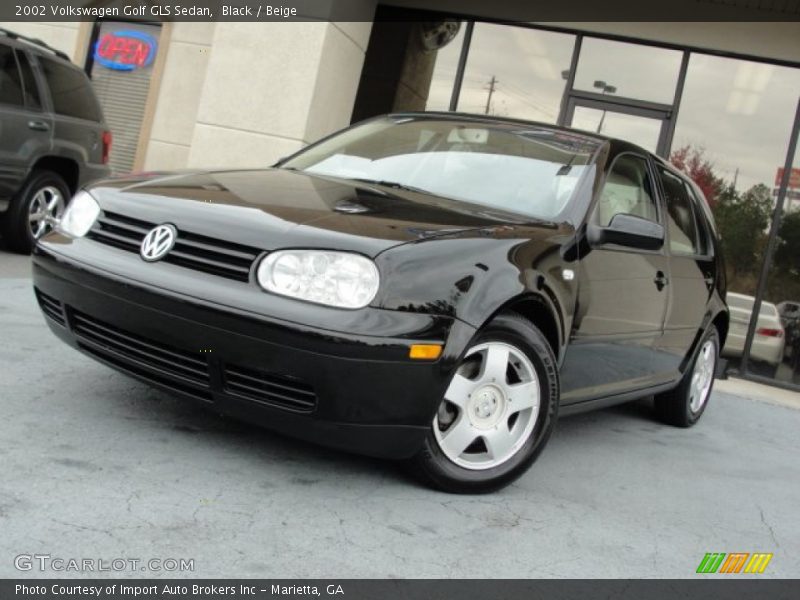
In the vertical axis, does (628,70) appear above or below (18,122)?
above

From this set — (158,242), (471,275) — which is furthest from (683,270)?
(158,242)

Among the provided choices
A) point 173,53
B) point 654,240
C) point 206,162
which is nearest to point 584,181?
point 654,240

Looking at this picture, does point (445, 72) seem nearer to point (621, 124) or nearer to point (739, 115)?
point (621, 124)

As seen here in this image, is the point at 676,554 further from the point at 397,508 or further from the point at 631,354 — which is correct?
the point at 631,354

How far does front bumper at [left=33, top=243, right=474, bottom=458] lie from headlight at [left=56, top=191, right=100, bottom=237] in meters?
0.34

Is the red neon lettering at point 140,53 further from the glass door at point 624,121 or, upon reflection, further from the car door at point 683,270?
the car door at point 683,270

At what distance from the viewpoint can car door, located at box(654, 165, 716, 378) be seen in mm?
4715

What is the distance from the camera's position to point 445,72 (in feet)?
34.6

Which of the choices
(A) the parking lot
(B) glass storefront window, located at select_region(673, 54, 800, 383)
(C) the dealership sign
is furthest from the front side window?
(C) the dealership sign

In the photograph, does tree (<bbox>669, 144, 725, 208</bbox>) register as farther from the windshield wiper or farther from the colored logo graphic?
the colored logo graphic

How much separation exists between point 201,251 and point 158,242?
187 millimetres

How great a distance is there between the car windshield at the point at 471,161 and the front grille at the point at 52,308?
1338 mm

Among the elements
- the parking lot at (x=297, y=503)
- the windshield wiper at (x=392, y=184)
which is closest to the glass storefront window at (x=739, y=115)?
the parking lot at (x=297, y=503)

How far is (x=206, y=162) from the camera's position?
9.45m
